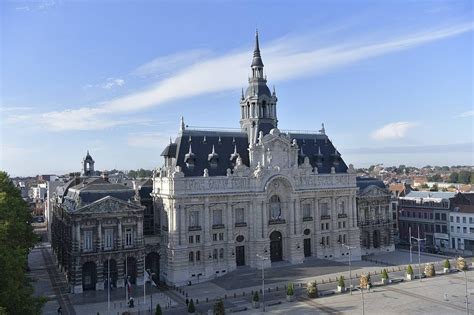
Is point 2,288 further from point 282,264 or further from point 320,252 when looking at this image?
point 320,252

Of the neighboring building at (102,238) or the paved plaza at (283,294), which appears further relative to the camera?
the neighboring building at (102,238)

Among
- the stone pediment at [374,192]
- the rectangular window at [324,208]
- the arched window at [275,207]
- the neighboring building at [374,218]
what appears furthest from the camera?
the stone pediment at [374,192]

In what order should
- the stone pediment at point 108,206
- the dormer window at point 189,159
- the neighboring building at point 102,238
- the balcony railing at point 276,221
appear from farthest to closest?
1. the balcony railing at point 276,221
2. the dormer window at point 189,159
3. the stone pediment at point 108,206
4. the neighboring building at point 102,238

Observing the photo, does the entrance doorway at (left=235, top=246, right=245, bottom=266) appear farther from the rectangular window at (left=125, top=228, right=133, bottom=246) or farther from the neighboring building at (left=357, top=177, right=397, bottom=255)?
the neighboring building at (left=357, top=177, right=397, bottom=255)

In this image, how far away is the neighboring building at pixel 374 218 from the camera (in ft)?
350

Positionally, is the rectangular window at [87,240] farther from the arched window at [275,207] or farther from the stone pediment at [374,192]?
the stone pediment at [374,192]

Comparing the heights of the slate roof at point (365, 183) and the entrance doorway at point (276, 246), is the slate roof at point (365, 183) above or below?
above

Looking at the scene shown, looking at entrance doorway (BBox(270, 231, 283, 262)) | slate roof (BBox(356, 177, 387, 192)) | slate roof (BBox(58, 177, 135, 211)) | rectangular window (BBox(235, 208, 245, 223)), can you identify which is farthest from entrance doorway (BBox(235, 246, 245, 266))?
slate roof (BBox(356, 177, 387, 192))

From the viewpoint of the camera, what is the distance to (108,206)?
79125 millimetres

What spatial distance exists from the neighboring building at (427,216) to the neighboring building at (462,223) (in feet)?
4.81

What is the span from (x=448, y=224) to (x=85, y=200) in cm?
8728

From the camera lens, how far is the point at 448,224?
11544 centimetres

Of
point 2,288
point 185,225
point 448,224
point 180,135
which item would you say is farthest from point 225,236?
point 448,224

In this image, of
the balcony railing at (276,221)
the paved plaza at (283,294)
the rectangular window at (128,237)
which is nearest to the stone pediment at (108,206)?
the rectangular window at (128,237)
